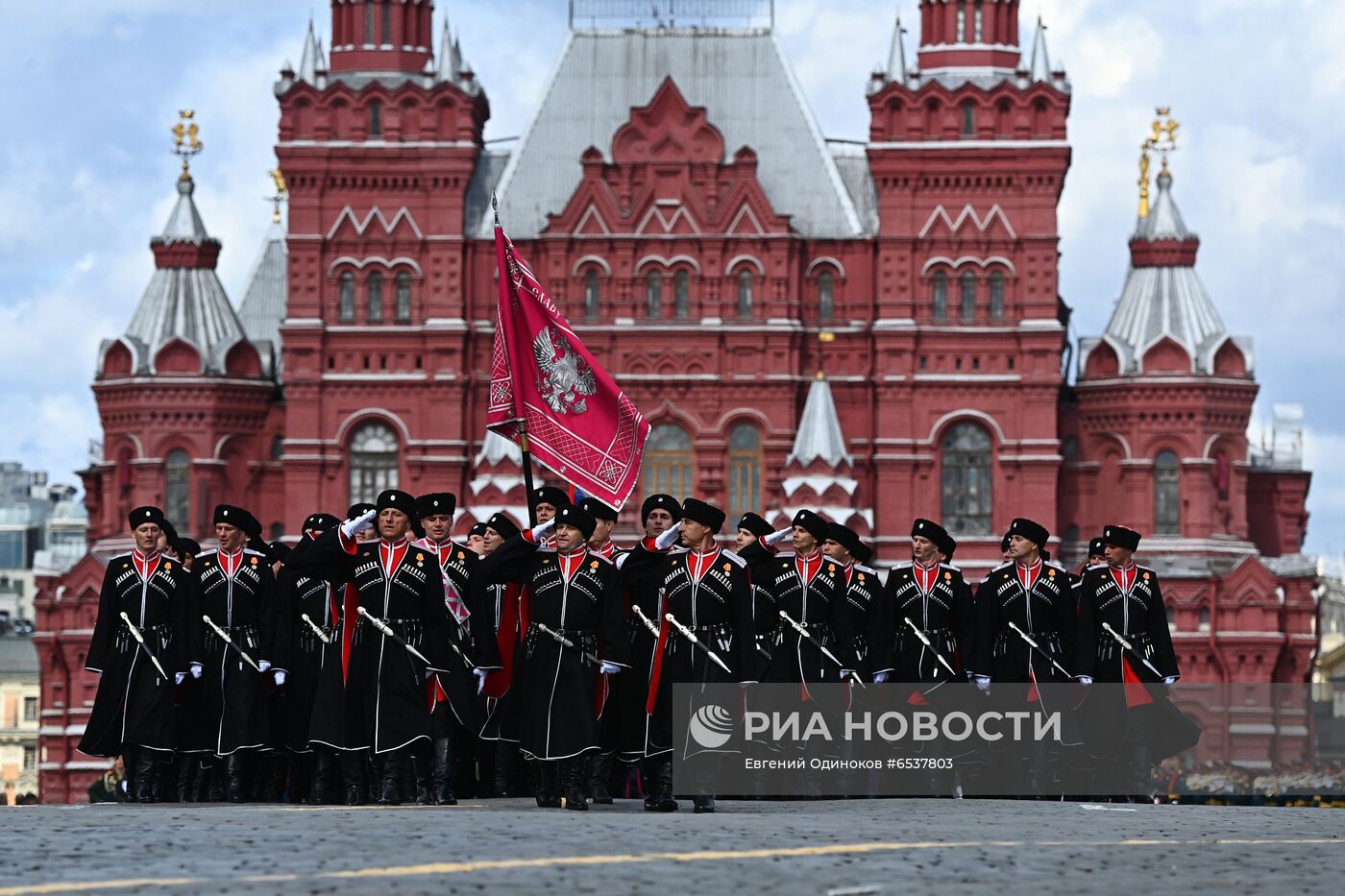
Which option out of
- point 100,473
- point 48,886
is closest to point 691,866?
point 48,886

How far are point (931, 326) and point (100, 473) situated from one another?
16.9 metres

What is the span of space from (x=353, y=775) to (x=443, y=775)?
1.85ft

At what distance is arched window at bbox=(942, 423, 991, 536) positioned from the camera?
2213 inches

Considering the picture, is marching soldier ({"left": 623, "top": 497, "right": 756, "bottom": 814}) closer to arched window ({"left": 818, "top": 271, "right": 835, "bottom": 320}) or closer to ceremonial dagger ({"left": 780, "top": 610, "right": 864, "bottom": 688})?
ceremonial dagger ({"left": 780, "top": 610, "right": 864, "bottom": 688})

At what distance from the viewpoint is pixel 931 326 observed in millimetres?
56969

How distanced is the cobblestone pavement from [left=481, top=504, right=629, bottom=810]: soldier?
0.50 meters

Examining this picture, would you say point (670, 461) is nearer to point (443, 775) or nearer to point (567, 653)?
point (443, 775)

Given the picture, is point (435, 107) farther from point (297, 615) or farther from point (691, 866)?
point (691, 866)

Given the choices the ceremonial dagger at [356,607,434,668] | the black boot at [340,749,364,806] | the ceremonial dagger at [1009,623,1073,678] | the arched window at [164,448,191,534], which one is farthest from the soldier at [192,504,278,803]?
the arched window at [164,448,191,534]

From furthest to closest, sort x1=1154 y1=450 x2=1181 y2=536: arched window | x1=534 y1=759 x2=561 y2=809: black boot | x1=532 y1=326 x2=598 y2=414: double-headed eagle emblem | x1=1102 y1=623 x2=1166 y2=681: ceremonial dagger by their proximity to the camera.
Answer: x1=1154 y1=450 x2=1181 y2=536: arched window
x1=532 y1=326 x2=598 y2=414: double-headed eagle emblem
x1=1102 y1=623 x2=1166 y2=681: ceremonial dagger
x1=534 y1=759 x2=561 y2=809: black boot

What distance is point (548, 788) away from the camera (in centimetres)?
1831

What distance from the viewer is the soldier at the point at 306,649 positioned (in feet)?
61.9

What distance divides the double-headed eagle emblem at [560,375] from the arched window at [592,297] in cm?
3542

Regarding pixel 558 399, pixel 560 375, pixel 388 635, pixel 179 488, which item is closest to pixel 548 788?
pixel 388 635
